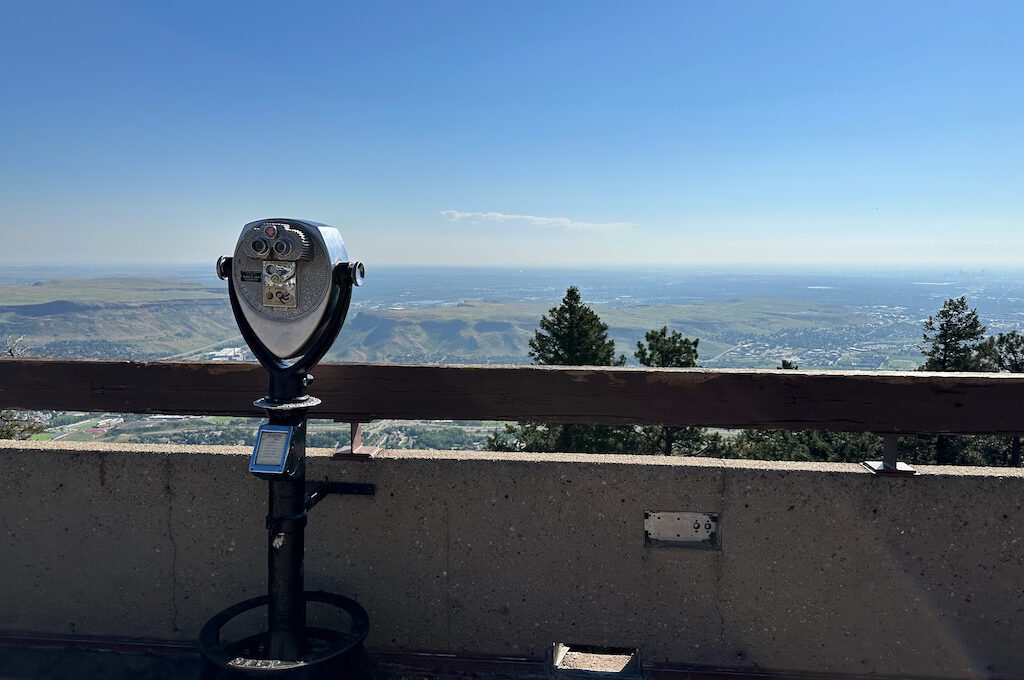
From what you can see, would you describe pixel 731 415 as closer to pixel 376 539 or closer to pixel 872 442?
pixel 376 539

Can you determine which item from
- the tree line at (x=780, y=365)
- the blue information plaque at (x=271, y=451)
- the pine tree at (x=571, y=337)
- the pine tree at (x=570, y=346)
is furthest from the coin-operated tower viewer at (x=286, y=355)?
the pine tree at (x=571, y=337)

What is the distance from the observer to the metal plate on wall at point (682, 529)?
101 inches

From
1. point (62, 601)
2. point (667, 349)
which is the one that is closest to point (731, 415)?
point (62, 601)

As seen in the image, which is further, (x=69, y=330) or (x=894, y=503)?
(x=69, y=330)

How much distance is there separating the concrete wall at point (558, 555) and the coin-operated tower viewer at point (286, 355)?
0.40m

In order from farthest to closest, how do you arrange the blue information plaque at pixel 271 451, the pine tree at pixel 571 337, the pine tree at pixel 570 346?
the pine tree at pixel 571 337 < the pine tree at pixel 570 346 < the blue information plaque at pixel 271 451

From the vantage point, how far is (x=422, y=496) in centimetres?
265

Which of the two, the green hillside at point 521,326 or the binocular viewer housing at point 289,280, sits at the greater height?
the binocular viewer housing at point 289,280

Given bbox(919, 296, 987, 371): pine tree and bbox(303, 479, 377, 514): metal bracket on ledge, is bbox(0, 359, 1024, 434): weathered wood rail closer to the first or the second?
bbox(303, 479, 377, 514): metal bracket on ledge

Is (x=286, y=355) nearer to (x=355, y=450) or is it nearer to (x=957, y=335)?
(x=355, y=450)

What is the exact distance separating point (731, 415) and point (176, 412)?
7.16 ft

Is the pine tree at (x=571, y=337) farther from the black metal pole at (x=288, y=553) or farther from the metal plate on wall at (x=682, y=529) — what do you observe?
the black metal pole at (x=288, y=553)

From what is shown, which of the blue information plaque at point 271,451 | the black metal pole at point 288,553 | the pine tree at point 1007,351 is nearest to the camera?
the blue information plaque at point 271,451

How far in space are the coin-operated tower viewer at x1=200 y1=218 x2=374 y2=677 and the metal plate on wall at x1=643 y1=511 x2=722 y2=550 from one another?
1.14 meters
